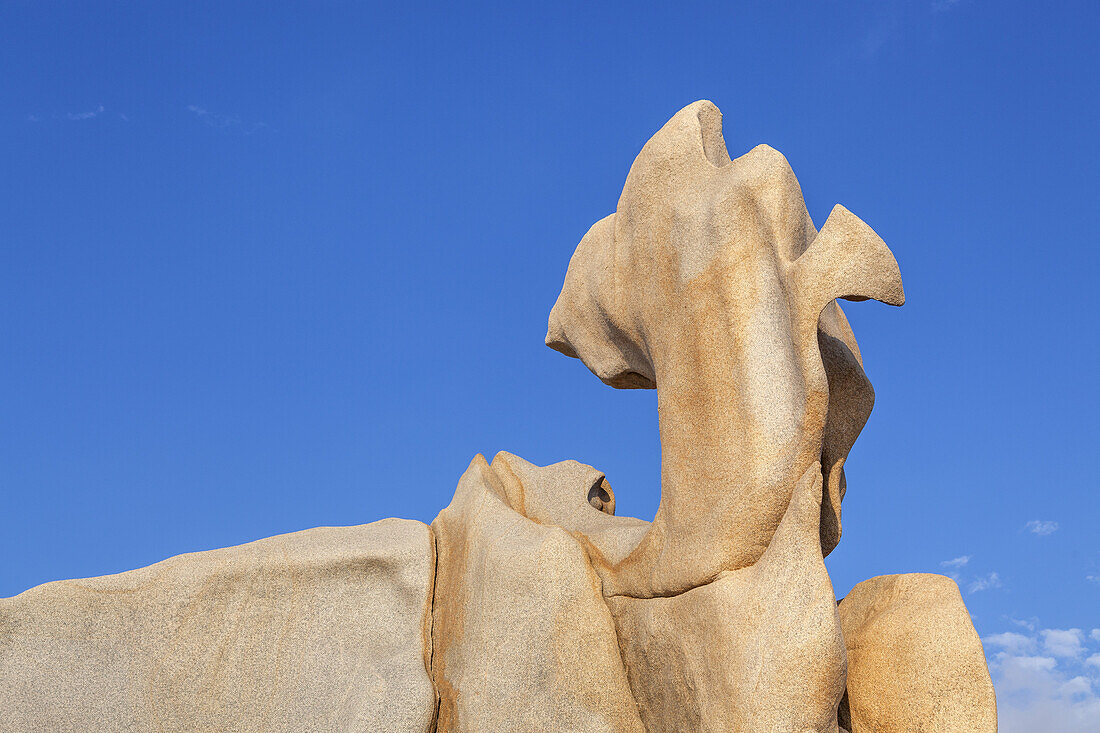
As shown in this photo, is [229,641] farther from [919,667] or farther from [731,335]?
[919,667]

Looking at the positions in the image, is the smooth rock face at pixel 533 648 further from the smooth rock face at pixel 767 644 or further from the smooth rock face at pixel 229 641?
the smooth rock face at pixel 767 644

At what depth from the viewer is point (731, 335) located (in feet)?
Answer: 22.9

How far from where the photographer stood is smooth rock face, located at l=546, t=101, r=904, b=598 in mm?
6746

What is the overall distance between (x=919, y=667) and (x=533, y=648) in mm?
2292

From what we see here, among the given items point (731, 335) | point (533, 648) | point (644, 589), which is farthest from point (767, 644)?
point (731, 335)

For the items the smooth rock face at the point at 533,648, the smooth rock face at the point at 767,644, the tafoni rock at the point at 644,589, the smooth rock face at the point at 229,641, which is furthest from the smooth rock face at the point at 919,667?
the smooth rock face at the point at 229,641

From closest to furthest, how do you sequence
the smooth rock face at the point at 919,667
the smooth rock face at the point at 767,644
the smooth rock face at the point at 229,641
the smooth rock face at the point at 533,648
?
1. the smooth rock face at the point at 767,644
2. the smooth rock face at the point at 919,667
3. the smooth rock face at the point at 533,648
4. the smooth rock face at the point at 229,641

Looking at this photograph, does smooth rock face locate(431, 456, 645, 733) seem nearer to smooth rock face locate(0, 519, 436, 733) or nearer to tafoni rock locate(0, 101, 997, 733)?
tafoni rock locate(0, 101, 997, 733)

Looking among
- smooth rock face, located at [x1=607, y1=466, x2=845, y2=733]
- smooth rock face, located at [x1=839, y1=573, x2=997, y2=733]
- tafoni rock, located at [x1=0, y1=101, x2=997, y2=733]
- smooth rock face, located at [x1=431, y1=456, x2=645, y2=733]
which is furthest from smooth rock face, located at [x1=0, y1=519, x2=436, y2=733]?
smooth rock face, located at [x1=839, y1=573, x2=997, y2=733]

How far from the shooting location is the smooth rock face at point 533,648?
7.26 meters

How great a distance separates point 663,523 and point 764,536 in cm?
84

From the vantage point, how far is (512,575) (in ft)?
24.6

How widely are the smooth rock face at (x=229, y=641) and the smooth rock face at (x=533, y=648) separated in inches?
12.3

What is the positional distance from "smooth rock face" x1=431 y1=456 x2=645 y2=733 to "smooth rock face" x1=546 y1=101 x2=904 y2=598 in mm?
400
